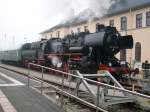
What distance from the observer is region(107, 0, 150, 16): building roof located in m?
47.9

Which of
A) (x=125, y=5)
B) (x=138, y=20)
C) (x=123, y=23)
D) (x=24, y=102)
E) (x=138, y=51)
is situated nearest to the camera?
(x=24, y=102)

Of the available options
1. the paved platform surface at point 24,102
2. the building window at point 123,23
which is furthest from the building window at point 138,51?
the paved platform surface at point 24,102

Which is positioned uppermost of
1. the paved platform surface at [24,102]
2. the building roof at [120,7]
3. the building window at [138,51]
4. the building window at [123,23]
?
the building roof at [120,7]

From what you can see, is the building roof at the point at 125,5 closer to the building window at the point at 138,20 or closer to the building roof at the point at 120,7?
the building roof at the point at 120,7

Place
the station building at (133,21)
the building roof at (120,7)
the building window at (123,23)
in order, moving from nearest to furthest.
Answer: the building roof at (120,7), the station building at (133,21), the building window at (123,23)

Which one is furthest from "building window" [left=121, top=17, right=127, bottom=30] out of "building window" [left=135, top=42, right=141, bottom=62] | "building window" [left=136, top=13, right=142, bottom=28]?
"building window" [left=135, top=42, right=141, bottom=62]

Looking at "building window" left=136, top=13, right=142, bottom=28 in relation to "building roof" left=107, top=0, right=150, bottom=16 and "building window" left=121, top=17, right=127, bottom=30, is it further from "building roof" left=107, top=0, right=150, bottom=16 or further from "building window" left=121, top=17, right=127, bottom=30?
"building window" left=121, top=17, right=127, bottom=30

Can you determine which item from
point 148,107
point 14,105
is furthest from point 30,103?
point 148,107

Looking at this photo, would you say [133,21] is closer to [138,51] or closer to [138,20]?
[138,20]

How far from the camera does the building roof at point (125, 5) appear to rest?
47.9 meters

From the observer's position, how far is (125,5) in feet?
173

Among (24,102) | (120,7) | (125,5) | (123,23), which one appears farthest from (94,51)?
(120,7)

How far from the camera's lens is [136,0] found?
2013 inches

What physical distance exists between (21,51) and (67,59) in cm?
1742
